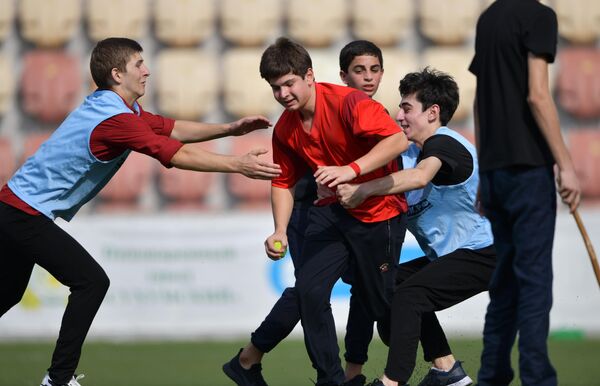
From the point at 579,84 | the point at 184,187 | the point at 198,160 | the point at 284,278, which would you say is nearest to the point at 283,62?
the point at 198,160

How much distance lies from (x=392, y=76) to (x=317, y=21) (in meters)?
1.12

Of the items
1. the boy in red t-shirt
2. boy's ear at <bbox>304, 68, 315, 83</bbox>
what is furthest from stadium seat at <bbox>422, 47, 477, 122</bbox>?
boy's ear at <bbox>304, 68, 315, 83</bbox>

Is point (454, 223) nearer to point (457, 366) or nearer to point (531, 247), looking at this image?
point (457, 366)

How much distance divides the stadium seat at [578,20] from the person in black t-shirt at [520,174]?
756 cm

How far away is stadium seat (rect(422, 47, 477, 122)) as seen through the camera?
37.8 feet

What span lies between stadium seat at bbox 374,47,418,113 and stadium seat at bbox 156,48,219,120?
1.95 metres

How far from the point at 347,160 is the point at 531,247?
Result: 1.35m

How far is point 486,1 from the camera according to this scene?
11789 mm

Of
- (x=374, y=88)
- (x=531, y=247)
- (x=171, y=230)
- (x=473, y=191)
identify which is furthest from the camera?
(x=171, y=230)

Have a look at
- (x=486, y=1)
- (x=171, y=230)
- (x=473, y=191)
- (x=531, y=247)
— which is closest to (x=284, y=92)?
(x=473, y=191)

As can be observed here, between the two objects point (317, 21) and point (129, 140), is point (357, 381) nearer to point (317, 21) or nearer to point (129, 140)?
point (129, 140)

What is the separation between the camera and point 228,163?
198 inches

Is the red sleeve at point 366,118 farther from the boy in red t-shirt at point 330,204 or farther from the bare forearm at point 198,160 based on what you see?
the bare forearm at point 198,160

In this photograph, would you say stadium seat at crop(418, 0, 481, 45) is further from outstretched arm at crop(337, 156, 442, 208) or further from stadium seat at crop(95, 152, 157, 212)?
outstretched arm at crop(337, 156, 442, 208)
